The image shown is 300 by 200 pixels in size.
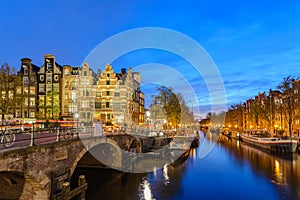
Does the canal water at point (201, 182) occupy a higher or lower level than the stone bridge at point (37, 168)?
lower

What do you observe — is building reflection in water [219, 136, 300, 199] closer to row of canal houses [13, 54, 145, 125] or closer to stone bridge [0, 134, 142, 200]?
stone bridge [0, 134, 142, 200]

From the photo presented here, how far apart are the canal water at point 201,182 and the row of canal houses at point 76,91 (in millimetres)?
29695

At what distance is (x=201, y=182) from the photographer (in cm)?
2716

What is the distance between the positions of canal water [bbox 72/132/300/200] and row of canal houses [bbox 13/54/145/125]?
2970 centimetres

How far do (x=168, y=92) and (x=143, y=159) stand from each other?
2708 cm

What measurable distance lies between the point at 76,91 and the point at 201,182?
41105mm

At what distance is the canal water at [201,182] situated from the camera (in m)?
21.9

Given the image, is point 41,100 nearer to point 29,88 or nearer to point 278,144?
point 29,88

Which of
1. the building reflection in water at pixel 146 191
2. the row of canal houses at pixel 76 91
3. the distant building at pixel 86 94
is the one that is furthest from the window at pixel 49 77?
the building reflection in water at pixel 146 191

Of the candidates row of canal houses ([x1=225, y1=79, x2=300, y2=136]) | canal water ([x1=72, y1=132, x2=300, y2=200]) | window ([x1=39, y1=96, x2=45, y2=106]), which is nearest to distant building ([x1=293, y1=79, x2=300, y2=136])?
row of canal houses ([x1=225, y1=79, x2=300, y2=136])

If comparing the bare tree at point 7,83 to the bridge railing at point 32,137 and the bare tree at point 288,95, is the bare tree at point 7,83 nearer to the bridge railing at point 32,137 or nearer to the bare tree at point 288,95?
the bridge railing at point 32,137

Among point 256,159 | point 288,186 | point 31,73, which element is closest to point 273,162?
point 256,159

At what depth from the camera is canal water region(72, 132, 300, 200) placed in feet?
71.9

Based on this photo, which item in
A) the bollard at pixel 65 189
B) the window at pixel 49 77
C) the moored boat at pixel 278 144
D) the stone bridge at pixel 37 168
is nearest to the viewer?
the stone bridge at pixel 37 168
